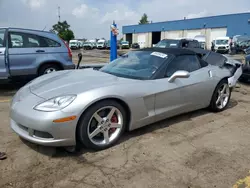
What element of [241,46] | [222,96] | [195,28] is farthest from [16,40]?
[195,28]

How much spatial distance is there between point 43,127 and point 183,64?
253cm

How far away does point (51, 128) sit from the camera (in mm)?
2629

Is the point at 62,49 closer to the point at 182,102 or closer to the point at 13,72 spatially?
the point at 13,72

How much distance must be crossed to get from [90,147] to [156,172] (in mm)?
872

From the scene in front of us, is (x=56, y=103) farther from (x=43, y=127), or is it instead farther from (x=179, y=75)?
(x=179, y=75)

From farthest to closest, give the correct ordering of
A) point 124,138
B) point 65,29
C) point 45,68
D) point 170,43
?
point 65,29 < point 170,43 < point 45,68 < point 124,138

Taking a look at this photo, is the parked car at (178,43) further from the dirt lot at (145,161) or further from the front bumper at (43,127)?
the front bumper at (43,127)

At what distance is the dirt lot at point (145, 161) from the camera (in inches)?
95.4

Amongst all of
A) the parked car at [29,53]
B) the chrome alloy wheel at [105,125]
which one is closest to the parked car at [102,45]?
the parked car at [29,53]

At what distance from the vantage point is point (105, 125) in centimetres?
303

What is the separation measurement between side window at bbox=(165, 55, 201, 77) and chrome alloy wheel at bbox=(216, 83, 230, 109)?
2.49 ft

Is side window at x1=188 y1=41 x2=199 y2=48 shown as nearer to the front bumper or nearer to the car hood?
the car hood

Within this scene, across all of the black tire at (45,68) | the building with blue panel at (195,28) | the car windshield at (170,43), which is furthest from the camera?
the building with blue panel at (195,28)

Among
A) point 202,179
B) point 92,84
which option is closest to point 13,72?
point 92,84
